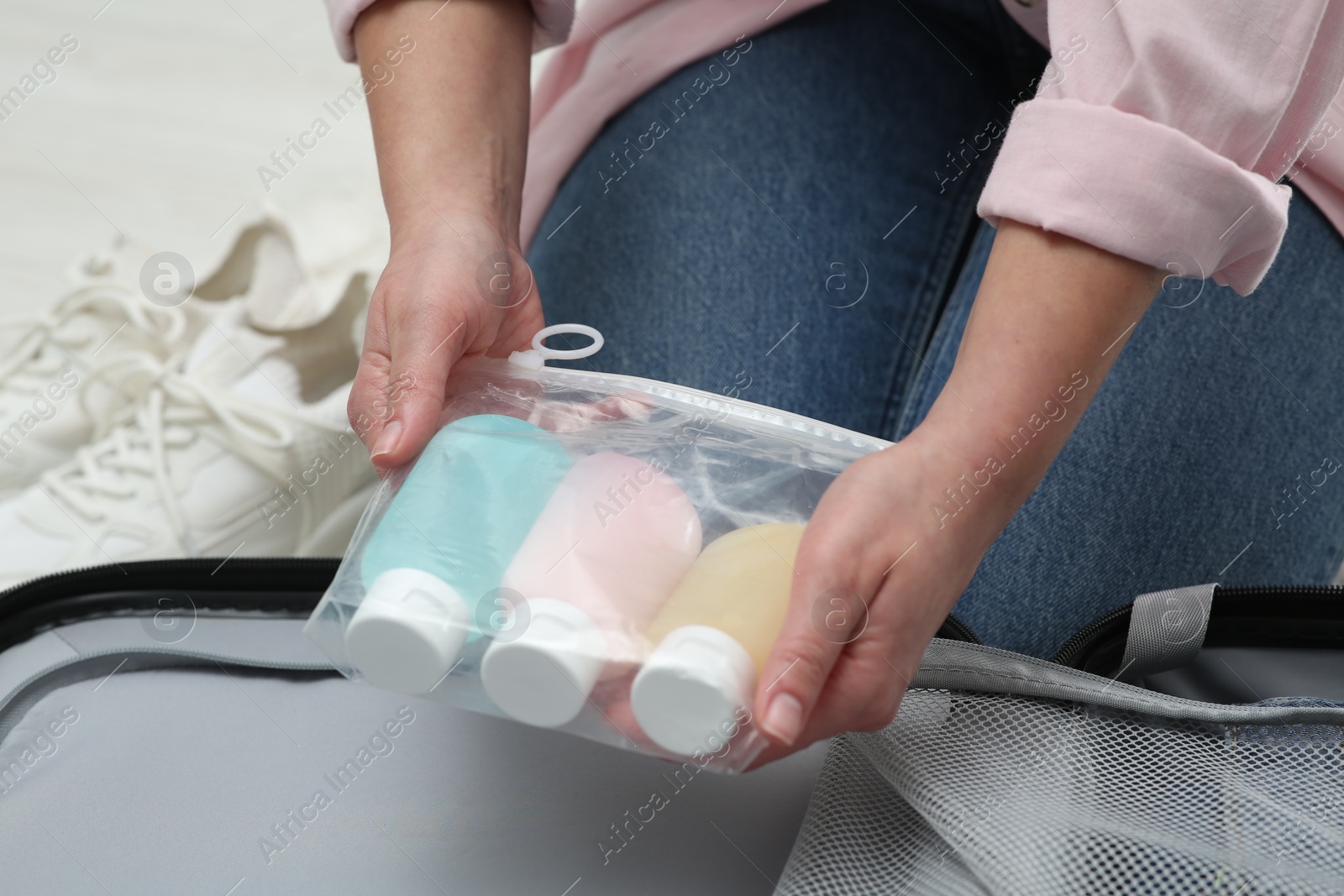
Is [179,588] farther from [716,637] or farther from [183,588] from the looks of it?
[716,637]

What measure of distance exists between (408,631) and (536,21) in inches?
18.0

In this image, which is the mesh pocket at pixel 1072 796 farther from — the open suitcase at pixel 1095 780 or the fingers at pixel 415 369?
the fingers at pixel 415 369

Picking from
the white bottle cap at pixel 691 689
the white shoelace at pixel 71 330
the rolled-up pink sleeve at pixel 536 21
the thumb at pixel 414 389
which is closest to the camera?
the white bottle cap at pixel 691 689

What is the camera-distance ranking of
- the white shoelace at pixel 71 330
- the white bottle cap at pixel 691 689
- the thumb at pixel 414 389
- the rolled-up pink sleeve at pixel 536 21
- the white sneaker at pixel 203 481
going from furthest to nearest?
the white shoelace at pixel 71 330 → the white sneaker at pixel 203 481 → the rolled-up pink sleeve at pixel 536 21 → the thumb at pixel 414 389 → the white bottle cap at pixel 691 689

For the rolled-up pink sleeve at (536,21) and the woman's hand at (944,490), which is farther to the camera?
the rolled-up pink sleeve at (536,21)

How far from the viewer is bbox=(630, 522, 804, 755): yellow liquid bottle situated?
33 centimetres

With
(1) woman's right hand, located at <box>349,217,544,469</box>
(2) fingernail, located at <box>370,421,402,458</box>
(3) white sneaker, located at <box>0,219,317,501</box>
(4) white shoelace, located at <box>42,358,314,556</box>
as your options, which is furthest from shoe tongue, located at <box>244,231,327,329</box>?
(2) fingernail, located at <box>370,421,402,458</box>

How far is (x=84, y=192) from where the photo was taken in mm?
1220

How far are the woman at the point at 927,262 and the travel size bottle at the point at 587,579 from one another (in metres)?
0.06

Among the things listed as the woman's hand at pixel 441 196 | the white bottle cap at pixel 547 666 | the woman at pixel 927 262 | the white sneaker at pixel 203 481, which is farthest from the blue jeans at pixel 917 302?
the white bottle cap at pixel 547 666

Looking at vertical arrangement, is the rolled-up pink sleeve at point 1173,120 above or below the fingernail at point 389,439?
above

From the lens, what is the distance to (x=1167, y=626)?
17.5 inches

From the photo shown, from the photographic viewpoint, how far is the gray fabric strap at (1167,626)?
445 mm

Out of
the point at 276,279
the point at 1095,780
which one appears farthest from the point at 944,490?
the point at 276,279
